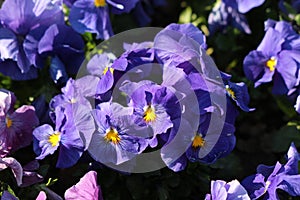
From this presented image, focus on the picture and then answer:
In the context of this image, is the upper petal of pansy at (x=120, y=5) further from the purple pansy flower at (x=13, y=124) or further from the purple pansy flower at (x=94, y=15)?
the purple pansy flower at (x=13, y=124)

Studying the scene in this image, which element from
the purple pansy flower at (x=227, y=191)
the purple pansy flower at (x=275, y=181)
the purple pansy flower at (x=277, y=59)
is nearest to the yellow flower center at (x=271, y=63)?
the purple pansy flower at (x=277, y=59)

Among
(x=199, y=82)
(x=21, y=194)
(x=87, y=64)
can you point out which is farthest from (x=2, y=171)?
(x=199, y=82)

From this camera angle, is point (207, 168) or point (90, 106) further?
point (207, 168)

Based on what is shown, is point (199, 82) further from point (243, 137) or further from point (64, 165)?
point (243, 137)

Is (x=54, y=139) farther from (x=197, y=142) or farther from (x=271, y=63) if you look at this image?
(x=271, y=63)

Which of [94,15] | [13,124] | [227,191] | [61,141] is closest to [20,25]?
[94,15]
